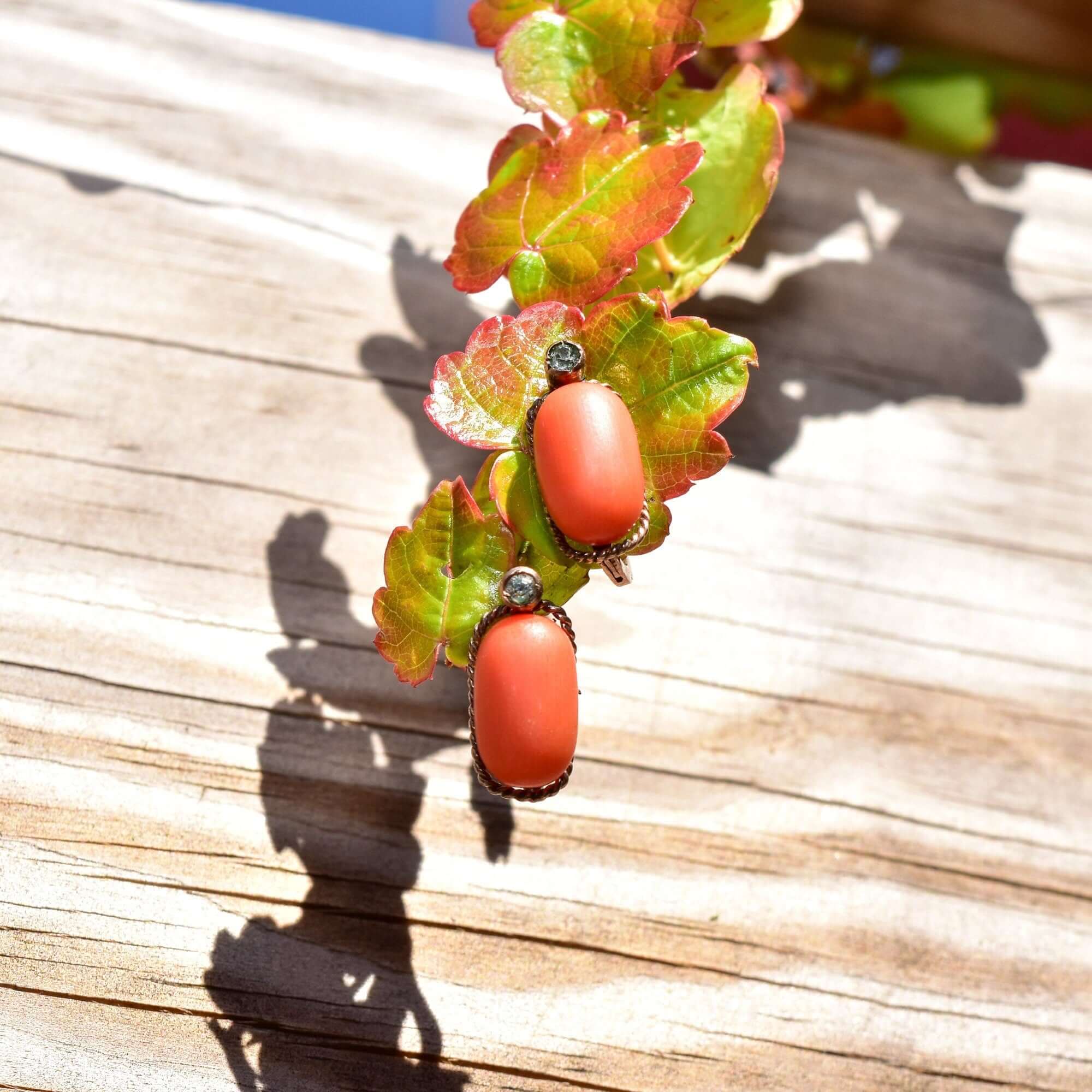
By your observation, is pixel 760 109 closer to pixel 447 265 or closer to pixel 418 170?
pixel 447 265

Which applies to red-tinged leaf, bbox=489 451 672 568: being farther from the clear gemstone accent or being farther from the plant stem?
the plant stem

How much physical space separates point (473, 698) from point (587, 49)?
2.12 feet

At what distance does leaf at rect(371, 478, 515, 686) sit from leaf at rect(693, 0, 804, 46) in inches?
22.3

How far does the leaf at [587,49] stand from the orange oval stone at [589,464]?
33cm

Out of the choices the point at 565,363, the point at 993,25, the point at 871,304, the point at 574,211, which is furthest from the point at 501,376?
the point at 993,25

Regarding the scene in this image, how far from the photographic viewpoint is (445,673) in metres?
1.16

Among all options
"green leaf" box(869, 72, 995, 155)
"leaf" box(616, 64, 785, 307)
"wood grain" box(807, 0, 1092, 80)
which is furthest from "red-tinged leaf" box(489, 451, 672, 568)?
"wood grain" box(807, 0, 1092, 80)

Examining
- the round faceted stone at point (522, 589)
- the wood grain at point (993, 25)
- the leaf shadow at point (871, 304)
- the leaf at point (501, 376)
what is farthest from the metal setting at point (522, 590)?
the wood grain at point (993, 25)

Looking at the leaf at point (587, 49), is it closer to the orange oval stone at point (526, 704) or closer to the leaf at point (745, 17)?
the leaf at point (745, 17)

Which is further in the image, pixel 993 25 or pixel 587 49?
pixel 993 25

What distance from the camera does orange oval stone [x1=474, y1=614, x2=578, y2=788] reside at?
82cm

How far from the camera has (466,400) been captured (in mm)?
920

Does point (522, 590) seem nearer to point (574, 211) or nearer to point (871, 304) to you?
point (574, 211)

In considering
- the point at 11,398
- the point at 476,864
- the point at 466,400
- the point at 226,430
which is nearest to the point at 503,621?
the point at 466,400
